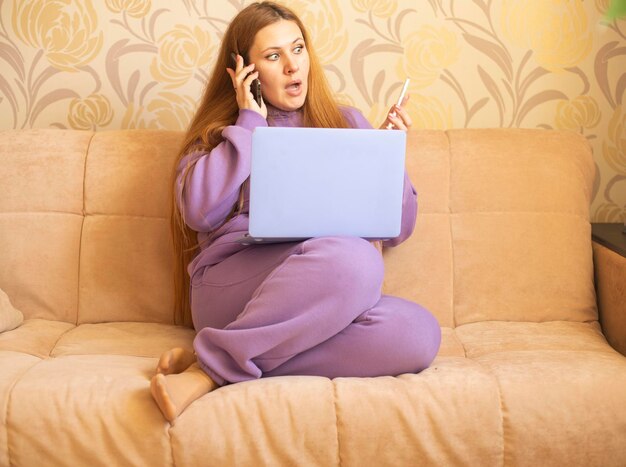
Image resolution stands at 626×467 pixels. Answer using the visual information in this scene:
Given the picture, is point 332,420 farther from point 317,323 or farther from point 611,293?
point 611,293

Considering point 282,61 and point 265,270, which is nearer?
point 265,270

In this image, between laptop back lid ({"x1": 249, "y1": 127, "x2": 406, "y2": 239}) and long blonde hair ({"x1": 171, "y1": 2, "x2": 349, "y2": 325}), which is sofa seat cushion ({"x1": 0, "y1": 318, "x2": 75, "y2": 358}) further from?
laptop back lid ({"x1": 249, "y1": 127, "x2": 406, "y2": 239})

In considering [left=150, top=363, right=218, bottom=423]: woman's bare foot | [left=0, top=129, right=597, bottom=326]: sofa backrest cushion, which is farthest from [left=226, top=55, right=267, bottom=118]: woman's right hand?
[left=150, top=363, right=218, bottom=423]: woman's bare foot

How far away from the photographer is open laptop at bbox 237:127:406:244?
147 centimetres

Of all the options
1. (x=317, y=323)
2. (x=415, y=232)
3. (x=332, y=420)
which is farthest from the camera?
(x=415, y=232)

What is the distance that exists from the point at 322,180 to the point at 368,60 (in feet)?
2.93

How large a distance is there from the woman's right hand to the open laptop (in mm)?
433

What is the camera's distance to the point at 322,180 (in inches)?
58.6

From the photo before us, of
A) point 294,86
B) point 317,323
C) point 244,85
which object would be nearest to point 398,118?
point 294,86

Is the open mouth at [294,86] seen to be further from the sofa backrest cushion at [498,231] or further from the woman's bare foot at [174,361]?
the woman's bare foot at [174,361]

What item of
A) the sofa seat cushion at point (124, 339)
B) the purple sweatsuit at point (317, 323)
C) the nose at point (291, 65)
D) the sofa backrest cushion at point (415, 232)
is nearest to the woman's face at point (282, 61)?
the nose at point (291, 65)

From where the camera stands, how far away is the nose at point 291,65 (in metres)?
1.91

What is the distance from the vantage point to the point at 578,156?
203 cm

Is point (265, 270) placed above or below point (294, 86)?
below
